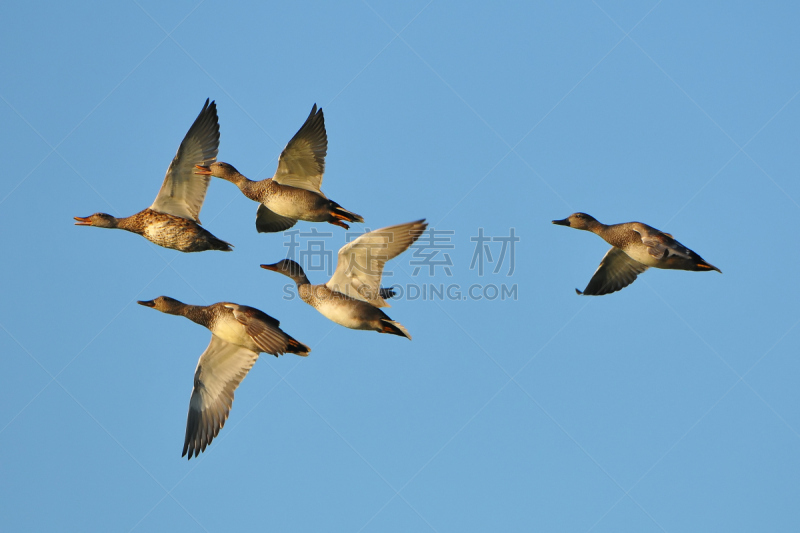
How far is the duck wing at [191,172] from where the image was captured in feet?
61.2

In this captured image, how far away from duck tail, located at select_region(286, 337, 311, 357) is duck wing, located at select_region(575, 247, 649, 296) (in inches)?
270

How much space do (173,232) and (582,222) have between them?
8.55 m

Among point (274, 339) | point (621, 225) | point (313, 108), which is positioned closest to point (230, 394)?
point (274, 339)

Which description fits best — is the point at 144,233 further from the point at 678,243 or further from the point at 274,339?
the point at 678,243

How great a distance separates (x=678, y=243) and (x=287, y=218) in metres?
8.46

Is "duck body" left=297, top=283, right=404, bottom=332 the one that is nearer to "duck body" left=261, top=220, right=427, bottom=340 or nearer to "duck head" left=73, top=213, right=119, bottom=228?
"duck body" left=261, top=220, right=427, bottom=340

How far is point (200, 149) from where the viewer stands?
751 inches

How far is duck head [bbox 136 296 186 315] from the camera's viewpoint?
1805cm

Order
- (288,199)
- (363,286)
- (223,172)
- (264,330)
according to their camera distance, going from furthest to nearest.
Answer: (223,172) < (288,199) < (363,286) < (264,330)

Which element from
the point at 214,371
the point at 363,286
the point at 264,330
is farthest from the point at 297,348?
the point at 214,371

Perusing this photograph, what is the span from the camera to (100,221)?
19359mm

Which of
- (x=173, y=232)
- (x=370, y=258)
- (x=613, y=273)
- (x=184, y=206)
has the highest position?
(x=613, y=273)

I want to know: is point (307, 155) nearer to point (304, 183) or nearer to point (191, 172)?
point (304, 183)

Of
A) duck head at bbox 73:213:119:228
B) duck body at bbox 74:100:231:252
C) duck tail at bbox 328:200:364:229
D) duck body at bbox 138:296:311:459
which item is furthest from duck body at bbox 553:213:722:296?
duck head at bbox 73:213:119:228
